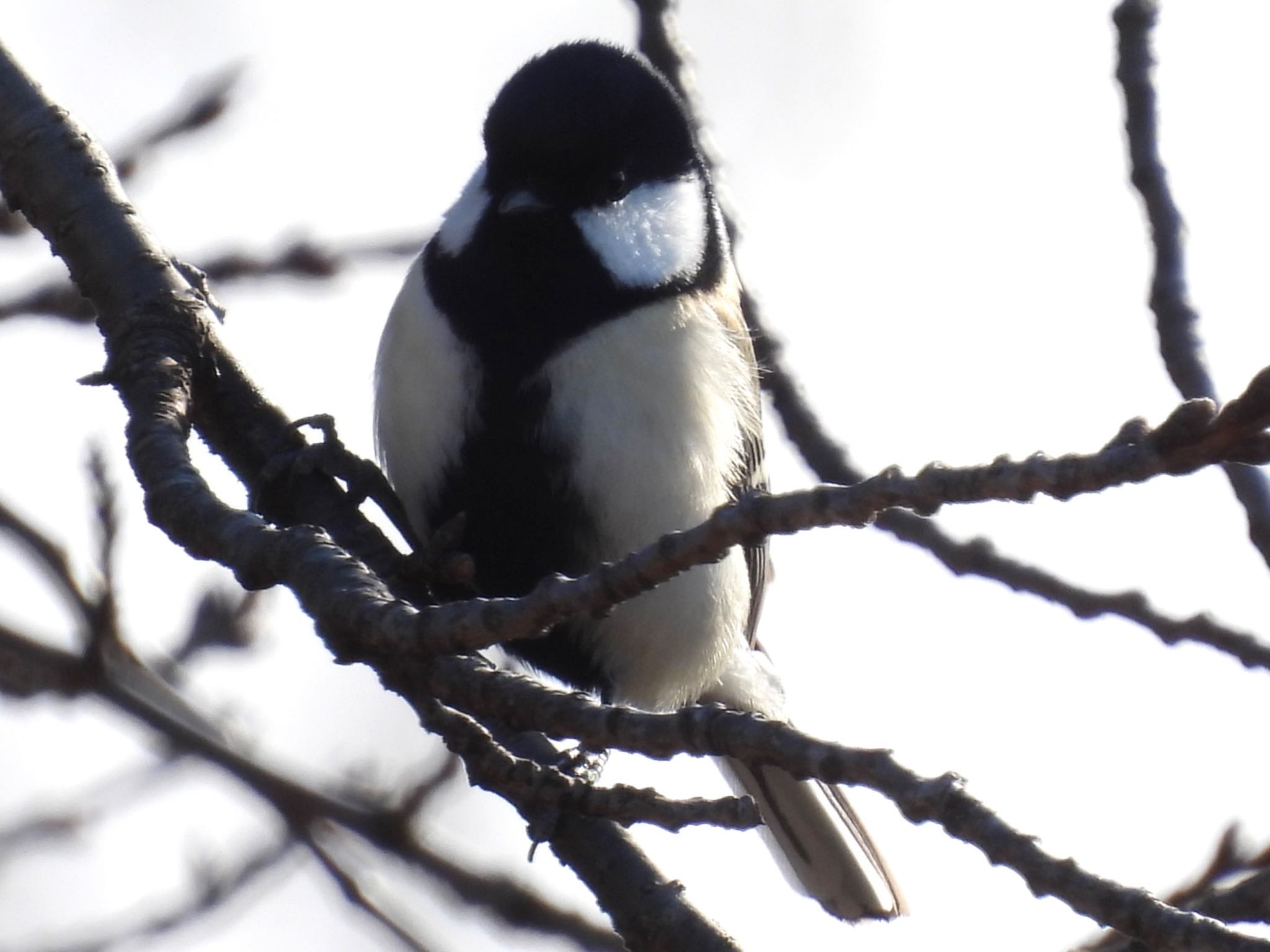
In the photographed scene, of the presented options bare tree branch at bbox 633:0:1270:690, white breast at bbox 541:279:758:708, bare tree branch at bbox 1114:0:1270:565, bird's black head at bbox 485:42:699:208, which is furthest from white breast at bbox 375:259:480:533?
bare tree branch at bbox 1114:0:1270:565

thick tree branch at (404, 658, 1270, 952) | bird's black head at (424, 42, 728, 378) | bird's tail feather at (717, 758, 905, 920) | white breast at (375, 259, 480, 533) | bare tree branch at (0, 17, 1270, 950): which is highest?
bird's black head at (424, 42, 728, 378)

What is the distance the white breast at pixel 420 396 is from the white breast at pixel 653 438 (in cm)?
17

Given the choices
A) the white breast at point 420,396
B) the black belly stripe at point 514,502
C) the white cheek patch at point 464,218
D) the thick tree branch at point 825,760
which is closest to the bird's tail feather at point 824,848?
the black belly stripe at point 514,502

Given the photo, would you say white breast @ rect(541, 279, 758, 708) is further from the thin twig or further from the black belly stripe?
the thin twig

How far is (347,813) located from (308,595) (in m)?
1.05

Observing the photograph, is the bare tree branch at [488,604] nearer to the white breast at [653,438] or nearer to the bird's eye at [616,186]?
the white breast at [653,438]

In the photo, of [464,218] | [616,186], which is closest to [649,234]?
[616,186]

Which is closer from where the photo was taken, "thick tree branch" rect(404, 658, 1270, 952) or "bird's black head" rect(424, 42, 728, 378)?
"thick tree branch" rect(404, 658, 1270, 952)

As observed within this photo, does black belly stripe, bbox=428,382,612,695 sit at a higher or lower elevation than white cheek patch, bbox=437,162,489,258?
lower

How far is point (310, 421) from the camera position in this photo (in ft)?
8.60

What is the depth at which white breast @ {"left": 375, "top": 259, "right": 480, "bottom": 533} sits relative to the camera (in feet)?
9.39

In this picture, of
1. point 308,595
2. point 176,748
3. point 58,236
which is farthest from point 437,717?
point 58,236

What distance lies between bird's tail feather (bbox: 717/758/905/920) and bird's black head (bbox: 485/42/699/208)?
157cm

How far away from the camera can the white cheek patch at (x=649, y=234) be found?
290cm
